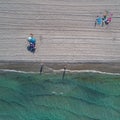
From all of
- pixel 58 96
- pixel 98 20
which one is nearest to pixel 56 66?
pixel 58 96

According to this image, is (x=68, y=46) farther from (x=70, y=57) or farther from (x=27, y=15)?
(x=27, y=15)

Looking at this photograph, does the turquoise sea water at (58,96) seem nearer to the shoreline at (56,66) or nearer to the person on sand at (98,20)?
the shoreline at (56,66)

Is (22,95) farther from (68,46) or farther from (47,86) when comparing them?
(68,46)

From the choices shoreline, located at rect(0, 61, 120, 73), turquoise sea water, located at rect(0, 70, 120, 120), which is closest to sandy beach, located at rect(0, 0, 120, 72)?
shoreline, located at rect(0, 61, 120, 73)

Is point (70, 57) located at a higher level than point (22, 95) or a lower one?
higher

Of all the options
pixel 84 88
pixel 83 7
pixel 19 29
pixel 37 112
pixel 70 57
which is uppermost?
pixel 83 7

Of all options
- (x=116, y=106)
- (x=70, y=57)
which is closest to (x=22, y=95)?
(x=70, y=57)
